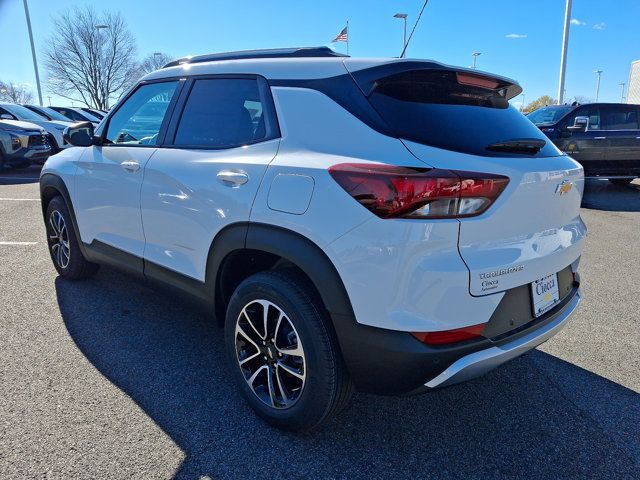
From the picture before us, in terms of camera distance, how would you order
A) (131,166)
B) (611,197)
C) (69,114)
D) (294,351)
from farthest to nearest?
(69,114), (611,197), (131,166), (294,351)

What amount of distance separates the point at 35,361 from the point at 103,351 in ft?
1.27

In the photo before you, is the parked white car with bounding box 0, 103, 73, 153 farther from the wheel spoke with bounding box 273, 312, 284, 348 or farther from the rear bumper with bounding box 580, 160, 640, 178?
the rear bumper with bounding box 580, 160, 640, 178

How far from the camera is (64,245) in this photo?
428 cm

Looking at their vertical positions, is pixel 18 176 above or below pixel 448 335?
below

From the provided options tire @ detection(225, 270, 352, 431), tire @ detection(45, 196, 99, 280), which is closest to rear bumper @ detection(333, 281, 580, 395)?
tire @ detection(225, 270, 352, 431)

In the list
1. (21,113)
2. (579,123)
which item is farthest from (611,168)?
(21,113)

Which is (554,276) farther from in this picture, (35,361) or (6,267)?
(6,267)

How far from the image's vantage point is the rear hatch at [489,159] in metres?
1.92

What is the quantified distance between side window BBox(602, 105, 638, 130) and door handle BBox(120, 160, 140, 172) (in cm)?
1025

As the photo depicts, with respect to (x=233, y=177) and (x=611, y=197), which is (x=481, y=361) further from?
(x=611, y=197)

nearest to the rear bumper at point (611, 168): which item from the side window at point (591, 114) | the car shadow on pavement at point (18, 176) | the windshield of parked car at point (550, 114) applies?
the side window at point (591, 114)

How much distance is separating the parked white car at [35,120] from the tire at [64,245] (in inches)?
373

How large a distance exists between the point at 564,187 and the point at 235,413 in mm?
1995

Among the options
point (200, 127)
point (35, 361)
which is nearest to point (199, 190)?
point (200, 127)
